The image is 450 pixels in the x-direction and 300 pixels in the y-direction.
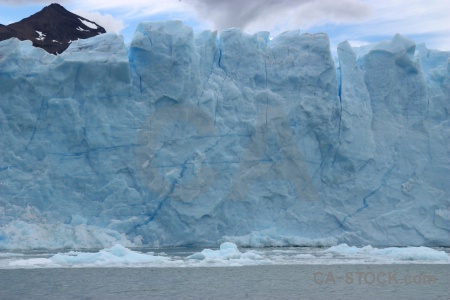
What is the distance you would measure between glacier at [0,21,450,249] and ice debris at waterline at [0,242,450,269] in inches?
51.9

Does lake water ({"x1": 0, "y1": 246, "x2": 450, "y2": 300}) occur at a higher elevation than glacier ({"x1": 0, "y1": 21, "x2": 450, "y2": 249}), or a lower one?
lower

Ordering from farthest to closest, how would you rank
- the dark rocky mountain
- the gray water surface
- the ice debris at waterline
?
the dark rocky mountain < the ice debris at waterline < the gray water surface

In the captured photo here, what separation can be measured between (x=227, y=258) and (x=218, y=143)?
321 centimetres

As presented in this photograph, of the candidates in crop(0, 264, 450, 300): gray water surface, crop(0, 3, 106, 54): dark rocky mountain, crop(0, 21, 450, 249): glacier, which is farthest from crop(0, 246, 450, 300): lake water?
crop(0, 3, 106, 54): dark rocky mountain

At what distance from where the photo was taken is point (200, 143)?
1498 centimetres

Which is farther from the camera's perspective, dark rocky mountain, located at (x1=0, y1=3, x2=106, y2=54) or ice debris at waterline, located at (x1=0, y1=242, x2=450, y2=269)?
dark rocky mountain, located at (x1=0, y1=3, x2=106, y2=54)

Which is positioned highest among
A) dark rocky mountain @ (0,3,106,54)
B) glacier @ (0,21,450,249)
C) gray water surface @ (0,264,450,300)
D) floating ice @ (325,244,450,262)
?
dark rocky mountain @ (0,3,106,54)

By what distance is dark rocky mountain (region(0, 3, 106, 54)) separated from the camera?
74.8ft

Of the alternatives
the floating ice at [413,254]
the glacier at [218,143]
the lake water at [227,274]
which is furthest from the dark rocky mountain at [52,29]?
the floating ice at [413,254]

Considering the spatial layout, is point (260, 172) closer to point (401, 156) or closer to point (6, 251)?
point (401, 156)

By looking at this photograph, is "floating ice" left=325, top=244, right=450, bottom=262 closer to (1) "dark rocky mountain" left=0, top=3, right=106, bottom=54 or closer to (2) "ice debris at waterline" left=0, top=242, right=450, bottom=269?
(2) "ice debris at waterline" left=0, top=242, right=450, bottom=269

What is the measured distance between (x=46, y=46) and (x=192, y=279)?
1394 centimetres

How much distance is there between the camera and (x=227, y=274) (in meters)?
11.6

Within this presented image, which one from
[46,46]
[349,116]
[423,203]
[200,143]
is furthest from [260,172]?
[46,46]
